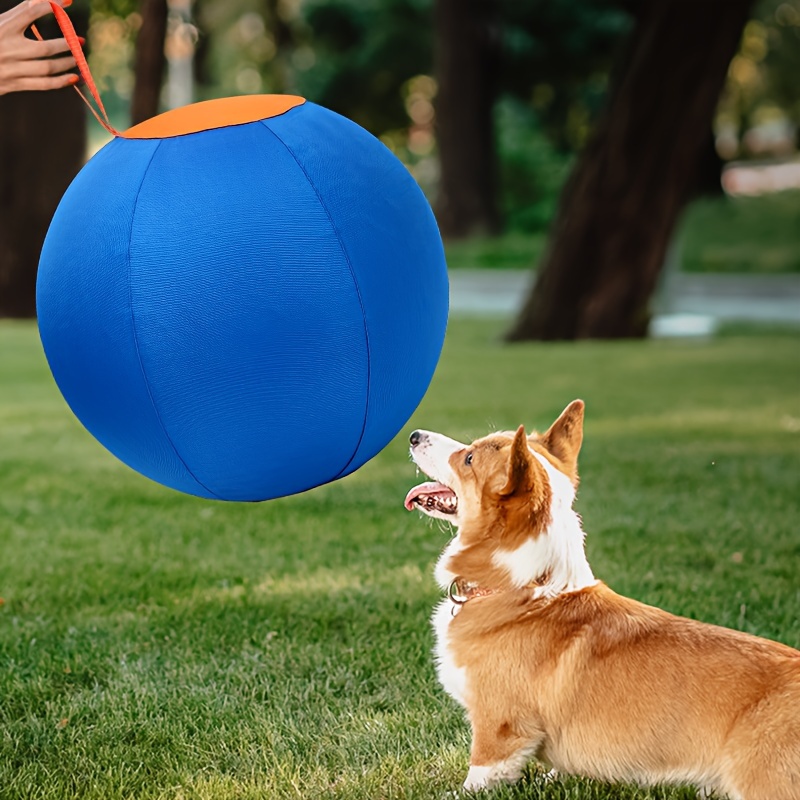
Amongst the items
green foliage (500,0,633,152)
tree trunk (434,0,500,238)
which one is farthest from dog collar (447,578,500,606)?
green foliage (500,0,633,152)

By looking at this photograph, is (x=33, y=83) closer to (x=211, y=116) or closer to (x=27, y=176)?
(x=211, y=116)

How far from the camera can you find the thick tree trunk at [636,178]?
12.7 metres

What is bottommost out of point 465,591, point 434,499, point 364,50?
point 465,591

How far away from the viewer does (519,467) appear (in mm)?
3391

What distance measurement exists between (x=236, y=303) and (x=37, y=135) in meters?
13.6

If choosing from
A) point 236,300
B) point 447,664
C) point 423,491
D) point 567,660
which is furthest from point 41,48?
point 567,660

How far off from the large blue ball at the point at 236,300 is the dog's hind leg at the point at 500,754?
1116 millimetres

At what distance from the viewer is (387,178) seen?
4.18m

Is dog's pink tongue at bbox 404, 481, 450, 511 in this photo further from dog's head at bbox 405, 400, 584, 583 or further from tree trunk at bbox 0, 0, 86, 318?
Result: tree trunk at bbox 0, 0, 86, 318

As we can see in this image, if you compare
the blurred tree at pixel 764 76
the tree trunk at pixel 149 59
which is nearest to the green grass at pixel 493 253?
the blurred tree at pixel 764 76

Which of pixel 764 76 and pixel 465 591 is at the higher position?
pixel 764 76

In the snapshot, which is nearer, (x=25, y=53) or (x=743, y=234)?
(x=25, y=53)

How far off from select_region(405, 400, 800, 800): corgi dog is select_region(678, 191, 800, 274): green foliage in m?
20.3

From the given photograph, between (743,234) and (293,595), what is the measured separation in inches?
846
